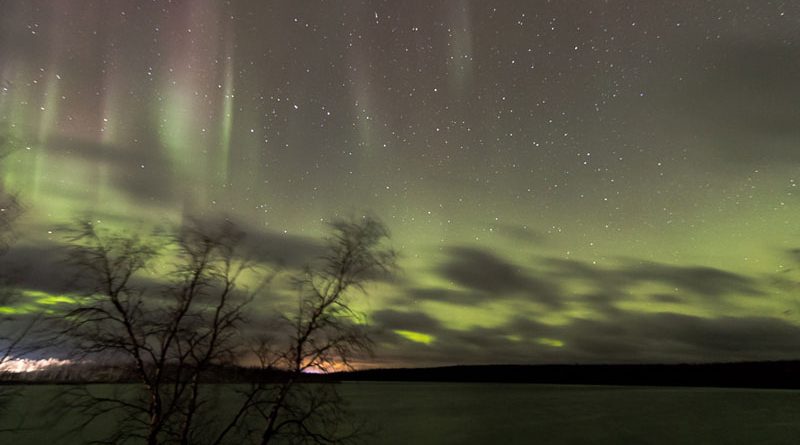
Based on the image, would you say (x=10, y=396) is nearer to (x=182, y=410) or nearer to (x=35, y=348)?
(x=35, y=348)

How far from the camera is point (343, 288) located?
14.3 meters

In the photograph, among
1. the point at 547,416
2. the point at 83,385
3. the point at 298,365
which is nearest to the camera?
the point at 83,385

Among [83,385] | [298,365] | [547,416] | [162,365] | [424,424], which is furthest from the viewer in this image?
[547,416]

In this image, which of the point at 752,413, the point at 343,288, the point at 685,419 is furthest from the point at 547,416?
the point at 343,288

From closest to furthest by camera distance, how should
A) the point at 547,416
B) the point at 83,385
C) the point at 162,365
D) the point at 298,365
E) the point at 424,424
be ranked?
1. the point at 83,385
2. the point at 162,365
3. the point at 298,365
4. the point at 424,424
5. the point at 547,416

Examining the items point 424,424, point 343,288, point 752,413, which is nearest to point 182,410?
point 343,288

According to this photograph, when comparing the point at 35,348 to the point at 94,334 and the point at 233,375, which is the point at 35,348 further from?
the point at 233,375

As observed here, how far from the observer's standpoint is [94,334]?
11977 millimetres

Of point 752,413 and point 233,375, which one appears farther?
point 752,413

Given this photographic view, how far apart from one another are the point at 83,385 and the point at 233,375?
344 cm

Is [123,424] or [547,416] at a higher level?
[123,424]

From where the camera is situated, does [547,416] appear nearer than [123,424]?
No

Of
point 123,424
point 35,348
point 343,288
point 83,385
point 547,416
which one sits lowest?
point 547,416

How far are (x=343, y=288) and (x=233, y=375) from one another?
374 centimetres
